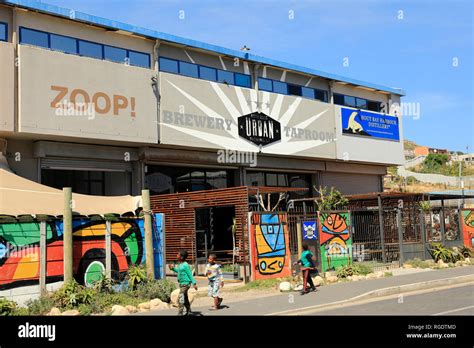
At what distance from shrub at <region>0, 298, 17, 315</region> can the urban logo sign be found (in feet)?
55.8

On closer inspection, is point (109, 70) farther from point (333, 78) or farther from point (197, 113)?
point (333, 78)

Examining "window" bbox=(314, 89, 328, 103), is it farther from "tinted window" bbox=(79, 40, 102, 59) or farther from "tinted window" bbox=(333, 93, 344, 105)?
"tinted window" bbox=(79, 40, 102, 59)

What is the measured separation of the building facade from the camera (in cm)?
2056

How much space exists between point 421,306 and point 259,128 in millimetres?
17343

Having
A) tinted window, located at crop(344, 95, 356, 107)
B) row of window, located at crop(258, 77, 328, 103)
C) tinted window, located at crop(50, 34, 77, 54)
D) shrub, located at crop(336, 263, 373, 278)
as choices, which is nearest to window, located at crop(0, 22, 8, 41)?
tinted window, located at crop(50, 34, 77, 54)

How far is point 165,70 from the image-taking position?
25.9 metres

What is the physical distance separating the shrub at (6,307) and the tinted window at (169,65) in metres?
15.7

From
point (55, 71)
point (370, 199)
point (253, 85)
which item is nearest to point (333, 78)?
point (253, 85)

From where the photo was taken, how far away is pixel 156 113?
944 inches

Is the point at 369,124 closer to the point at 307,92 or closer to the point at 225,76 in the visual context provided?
the point at 307,92

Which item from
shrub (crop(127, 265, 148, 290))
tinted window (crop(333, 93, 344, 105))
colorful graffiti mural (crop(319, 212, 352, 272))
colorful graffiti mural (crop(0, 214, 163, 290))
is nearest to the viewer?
colorful graffiti mural (crop(0, 214, 163, 290))

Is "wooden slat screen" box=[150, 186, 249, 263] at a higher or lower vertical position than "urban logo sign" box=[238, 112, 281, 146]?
lower

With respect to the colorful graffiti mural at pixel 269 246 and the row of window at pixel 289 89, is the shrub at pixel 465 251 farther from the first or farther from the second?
the row of window at pixel 289 89

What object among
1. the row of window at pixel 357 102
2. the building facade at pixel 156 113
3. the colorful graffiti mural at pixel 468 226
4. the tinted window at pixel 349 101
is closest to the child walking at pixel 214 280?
the building facade at pixel 156 113
